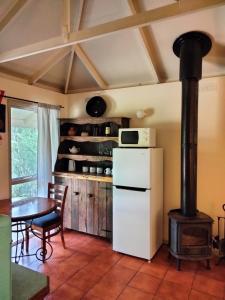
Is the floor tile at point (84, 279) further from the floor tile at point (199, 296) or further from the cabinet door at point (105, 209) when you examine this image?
the floor tile at point (199, 296)


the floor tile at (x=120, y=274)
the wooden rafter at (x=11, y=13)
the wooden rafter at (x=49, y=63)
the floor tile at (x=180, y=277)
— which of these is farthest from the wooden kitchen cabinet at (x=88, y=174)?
the wooden rafter at (x=11, y=13)

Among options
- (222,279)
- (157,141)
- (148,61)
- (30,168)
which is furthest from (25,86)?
(222,279)

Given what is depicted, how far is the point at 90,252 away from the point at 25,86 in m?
2.66

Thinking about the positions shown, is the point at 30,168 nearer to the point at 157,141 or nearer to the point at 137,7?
the point at 157,141

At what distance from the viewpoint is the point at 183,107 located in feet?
9.25

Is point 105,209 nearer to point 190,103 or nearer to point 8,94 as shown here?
point 190,103

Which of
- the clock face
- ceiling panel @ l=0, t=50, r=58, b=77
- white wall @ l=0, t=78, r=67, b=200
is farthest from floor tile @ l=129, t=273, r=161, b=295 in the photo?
ceiling panel @ l=0, t=50, r=58, b=77

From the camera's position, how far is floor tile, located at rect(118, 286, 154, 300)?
2.29m

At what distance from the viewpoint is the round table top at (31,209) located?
2412 millimetres

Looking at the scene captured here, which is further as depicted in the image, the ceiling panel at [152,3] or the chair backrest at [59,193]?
the chair backrest at [59,193]

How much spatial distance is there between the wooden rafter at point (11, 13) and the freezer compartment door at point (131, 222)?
95.1 inches

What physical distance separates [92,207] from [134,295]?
1.51 metres

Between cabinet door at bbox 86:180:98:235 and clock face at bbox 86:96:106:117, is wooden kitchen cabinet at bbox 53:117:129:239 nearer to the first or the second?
cabinet door at bbox 86:180:98:235

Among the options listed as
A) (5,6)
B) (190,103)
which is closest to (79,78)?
(5,6)
